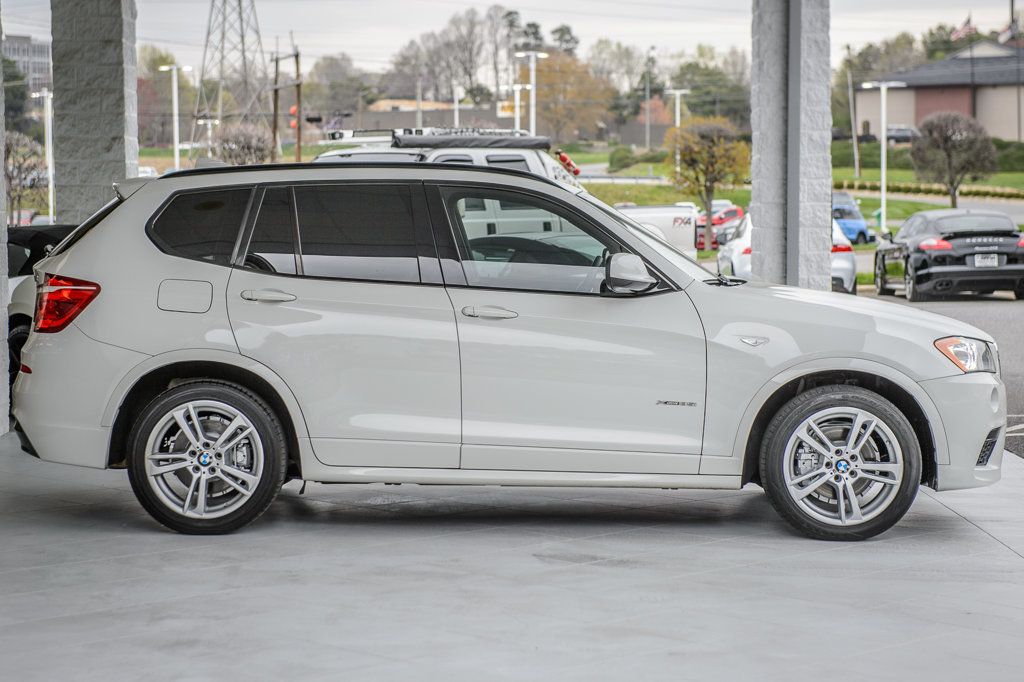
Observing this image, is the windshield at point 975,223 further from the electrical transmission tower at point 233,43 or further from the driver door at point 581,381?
the electrical transmission tower at point 233,43

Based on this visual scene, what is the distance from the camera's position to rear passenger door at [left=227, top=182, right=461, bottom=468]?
21.7ft

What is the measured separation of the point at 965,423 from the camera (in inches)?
261

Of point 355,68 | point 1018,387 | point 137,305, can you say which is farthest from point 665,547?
point 355,68

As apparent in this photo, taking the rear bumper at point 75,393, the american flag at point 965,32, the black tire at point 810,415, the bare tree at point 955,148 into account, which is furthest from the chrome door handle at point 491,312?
the american flag at point 965,32

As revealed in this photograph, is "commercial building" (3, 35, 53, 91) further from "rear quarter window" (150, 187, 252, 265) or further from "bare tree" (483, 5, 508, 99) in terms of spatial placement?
"rear quarter window" (150, 187, 252, 265)

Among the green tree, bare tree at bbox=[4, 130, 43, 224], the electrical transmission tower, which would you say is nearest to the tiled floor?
bare tree at bbox=[4, 130, 43, 224]

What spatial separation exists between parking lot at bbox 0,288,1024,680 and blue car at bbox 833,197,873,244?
38.3m

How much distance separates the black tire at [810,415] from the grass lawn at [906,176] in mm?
71698

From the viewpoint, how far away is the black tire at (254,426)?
6668 millimetres

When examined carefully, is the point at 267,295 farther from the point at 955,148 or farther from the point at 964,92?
the point at 964,92

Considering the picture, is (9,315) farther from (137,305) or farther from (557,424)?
(557,424)

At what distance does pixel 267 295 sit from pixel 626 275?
1.74m

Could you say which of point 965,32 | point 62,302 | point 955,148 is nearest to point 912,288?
point 62,302

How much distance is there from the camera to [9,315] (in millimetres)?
10500
